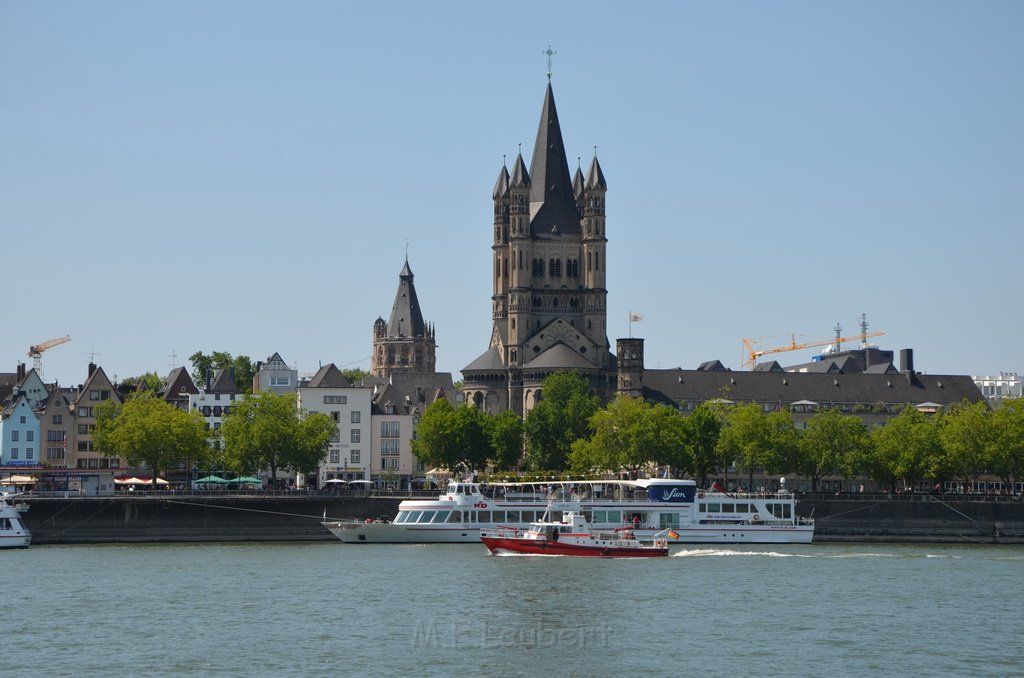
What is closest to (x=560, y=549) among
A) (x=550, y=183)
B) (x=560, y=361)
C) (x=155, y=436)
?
(x=155, y=436)

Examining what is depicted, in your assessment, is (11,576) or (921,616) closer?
(921,616)

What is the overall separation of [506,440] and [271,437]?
91.6 feet

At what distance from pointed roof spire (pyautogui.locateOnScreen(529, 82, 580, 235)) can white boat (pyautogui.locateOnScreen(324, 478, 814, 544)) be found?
2973 inches

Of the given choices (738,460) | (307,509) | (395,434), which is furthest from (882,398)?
(307,509)

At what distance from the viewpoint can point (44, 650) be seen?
2331 inches

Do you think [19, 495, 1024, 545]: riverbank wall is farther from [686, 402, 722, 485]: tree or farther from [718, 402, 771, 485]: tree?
[686, 402, 722, 485]: tree

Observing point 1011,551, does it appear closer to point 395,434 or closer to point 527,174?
point 395,434

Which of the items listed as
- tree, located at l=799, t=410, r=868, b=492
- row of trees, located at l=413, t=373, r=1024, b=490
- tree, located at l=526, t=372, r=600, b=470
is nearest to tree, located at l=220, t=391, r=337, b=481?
row of trees, located at l=413, t=373, r=1024, b=490

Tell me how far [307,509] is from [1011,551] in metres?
48.7

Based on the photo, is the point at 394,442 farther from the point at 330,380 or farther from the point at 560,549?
the point at 560,549

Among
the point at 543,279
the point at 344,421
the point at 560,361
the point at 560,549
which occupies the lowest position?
the point at 560,549

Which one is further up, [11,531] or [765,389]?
[765,389]

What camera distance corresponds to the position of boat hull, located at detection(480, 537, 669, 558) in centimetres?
10150

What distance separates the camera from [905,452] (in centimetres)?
14275
